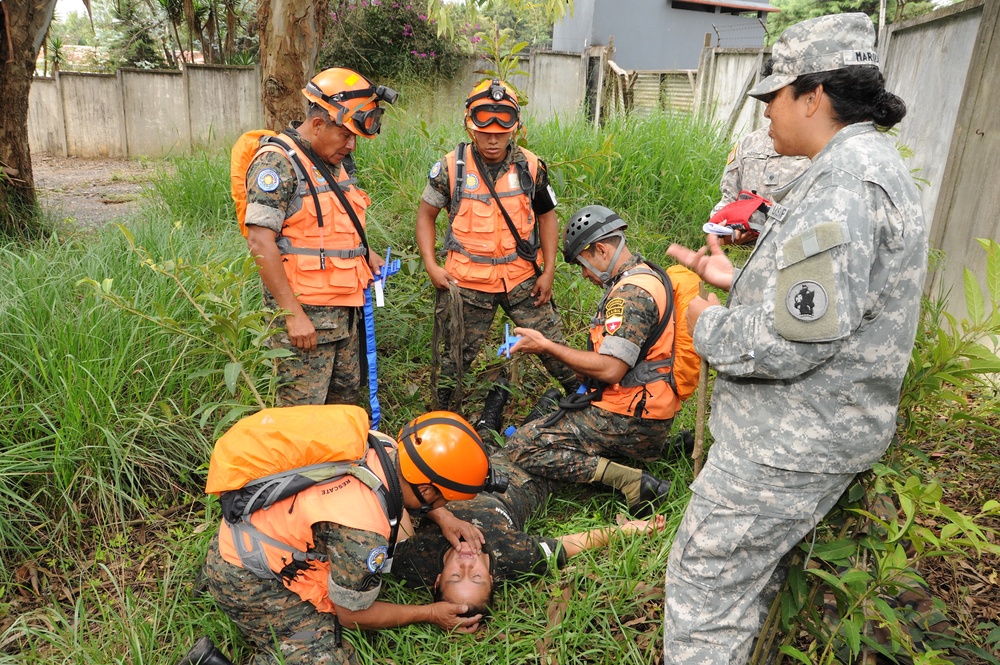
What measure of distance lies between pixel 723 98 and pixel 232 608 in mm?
7729

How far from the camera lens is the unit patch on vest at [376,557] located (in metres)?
2.20

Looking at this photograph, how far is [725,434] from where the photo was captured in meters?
1.85

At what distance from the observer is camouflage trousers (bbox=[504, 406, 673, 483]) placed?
129 inches

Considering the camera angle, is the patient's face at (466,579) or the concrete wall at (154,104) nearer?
the patient's face at (466,579)

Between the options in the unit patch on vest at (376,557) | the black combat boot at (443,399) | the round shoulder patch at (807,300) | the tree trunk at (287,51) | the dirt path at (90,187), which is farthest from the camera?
the dirt path at (90,187)

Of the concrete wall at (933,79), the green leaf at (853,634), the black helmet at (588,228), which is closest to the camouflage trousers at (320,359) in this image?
the black helmet at (588,228)

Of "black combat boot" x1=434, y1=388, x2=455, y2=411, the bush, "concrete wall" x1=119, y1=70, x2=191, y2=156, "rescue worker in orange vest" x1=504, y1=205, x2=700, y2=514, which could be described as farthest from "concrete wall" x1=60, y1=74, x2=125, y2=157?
"rescue worker in orange vest" x1=504, y1=205, x2=700, y2=514

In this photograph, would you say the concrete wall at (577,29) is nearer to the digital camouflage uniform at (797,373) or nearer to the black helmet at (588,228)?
the black helmet at (588,228)

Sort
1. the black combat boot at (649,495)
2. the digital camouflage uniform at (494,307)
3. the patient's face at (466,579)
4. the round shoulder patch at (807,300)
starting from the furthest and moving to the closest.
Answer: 1. the digital camouflage uniform at (494,307)
2. the black combat boot at (649,495)
3. the patient's face at (466,579)
4. the round shoulder patch at (807,300)

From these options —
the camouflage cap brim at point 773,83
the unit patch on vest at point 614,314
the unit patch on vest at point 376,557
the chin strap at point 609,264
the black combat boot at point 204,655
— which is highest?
the camouflage cap brim at point 773,83

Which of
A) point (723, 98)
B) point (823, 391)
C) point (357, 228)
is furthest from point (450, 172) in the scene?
point (723, 98)

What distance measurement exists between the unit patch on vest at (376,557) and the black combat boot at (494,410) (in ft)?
5.70

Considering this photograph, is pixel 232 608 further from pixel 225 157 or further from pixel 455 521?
pixel 225 157

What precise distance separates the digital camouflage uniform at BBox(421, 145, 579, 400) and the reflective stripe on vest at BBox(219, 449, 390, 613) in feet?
5.73
